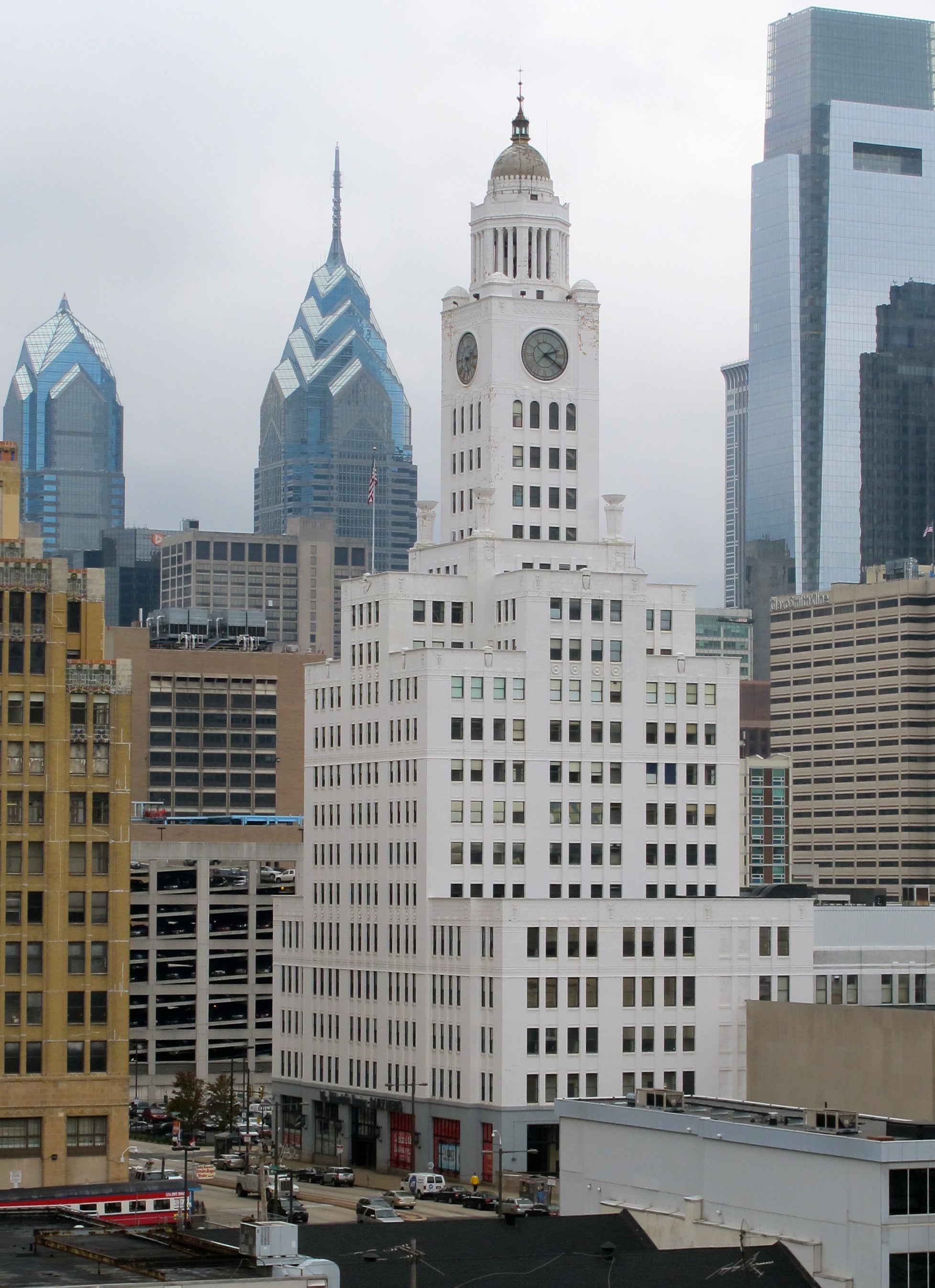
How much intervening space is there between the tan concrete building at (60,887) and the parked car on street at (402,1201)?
2193 centimetres

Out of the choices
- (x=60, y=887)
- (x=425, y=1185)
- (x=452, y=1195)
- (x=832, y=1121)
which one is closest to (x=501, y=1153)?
(x=452, y=1195)

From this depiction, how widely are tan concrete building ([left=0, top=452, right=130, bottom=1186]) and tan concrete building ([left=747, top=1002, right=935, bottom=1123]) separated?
158 feet

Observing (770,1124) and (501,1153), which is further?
(501,1153)

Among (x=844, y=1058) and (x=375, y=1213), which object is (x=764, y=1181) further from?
(x=844, y=1058)

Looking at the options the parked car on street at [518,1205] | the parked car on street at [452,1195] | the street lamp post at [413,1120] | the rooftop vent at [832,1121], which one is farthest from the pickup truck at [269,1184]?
the rooftop vent at [832,1121]

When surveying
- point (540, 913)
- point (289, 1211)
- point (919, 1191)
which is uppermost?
point (540, 913)

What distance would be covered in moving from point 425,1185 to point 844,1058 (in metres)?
31.5

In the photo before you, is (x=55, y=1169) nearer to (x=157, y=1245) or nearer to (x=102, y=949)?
(x=102, y=949)

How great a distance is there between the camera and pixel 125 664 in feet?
528

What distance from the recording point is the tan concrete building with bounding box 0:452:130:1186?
155 meters

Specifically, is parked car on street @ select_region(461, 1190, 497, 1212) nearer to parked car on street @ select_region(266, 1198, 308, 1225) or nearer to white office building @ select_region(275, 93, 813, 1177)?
white office building @ select_region(275, 93, 813, 1177)

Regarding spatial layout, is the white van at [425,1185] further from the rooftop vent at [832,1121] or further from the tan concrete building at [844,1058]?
the rooftop vent at [832,1121]

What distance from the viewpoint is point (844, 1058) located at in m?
177

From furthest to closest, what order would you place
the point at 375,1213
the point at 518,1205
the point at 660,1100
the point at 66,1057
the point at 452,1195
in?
the point at 452,1195
the point at 518,1205
the point at 375,1213
the point at 66,1057
the point at 660,1100
